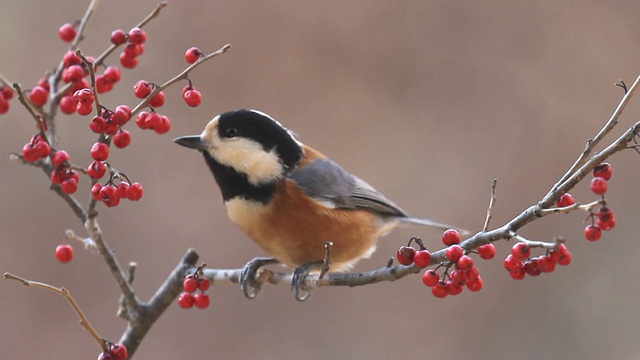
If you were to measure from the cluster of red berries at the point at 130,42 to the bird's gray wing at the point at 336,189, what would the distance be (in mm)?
763

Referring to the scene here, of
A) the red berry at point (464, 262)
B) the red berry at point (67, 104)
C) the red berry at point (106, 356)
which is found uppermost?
the red berry at point (67, 104)

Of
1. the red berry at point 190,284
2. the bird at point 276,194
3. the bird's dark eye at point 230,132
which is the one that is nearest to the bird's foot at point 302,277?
the bird at point 276,194

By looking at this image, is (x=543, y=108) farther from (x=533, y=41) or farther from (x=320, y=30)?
(x=320, y=30)

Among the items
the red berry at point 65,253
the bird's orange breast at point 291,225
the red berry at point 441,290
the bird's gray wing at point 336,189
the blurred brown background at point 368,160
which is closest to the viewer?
the red berry at point 441,290

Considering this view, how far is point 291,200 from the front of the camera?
2.47 metres

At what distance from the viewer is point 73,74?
178 cm

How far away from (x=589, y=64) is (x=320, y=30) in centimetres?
158

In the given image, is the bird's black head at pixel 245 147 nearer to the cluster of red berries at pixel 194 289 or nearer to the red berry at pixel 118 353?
the cluster of red berries at pixel 194 289

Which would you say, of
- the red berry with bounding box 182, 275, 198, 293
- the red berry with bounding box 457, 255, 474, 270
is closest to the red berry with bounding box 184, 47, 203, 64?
the red berry with bounding box 182, 275, 198, 293

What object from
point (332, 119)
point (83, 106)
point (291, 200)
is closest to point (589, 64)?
point (332, 119)

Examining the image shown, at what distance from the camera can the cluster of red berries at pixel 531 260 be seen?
145 cm

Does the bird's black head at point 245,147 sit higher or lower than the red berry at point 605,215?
higher

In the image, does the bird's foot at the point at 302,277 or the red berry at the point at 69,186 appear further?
the bird's foot at the point at 302,277

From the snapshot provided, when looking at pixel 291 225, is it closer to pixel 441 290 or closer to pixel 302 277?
pixel 302 277
